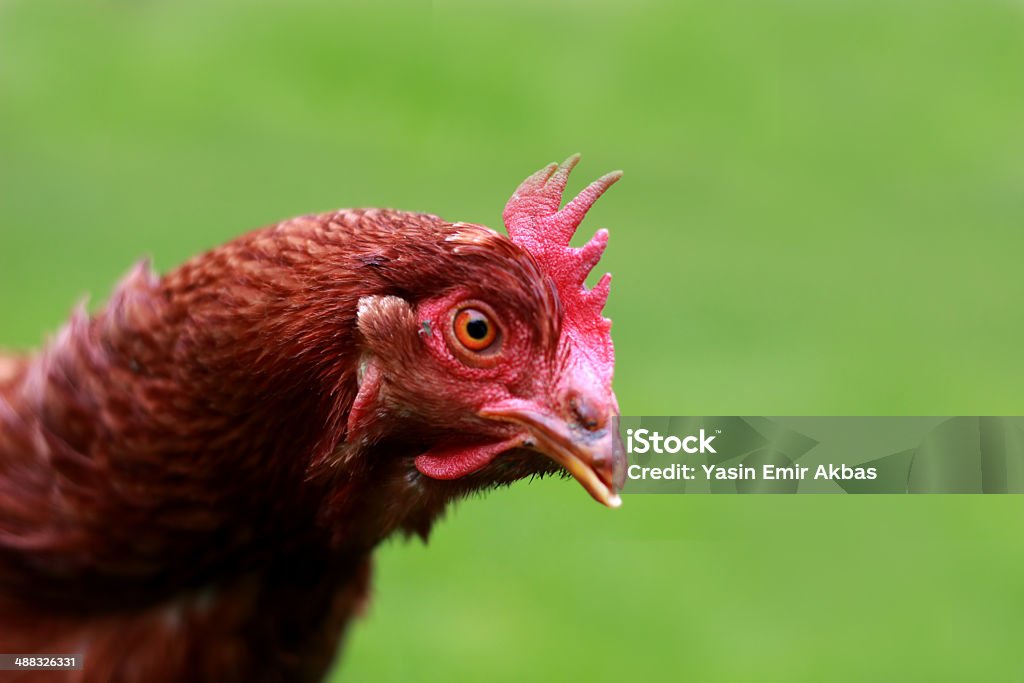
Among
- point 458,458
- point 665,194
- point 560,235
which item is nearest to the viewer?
point 458,458

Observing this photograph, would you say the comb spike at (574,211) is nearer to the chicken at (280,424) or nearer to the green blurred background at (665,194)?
the chicken at (280,424)

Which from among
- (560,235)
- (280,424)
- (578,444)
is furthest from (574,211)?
(280,424)

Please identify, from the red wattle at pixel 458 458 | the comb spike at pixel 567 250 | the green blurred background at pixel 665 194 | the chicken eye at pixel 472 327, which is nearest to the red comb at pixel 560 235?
the comb spike at pixel 567 250

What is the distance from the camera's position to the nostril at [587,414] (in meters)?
1.77

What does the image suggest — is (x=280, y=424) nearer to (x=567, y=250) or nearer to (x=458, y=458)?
(x=458, y=458)

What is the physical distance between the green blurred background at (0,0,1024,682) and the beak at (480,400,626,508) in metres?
2.75

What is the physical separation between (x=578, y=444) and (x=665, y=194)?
19.1 feet

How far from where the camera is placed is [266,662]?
2.35 meters

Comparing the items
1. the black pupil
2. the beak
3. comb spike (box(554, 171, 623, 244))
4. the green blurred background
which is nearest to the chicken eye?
the black pupil

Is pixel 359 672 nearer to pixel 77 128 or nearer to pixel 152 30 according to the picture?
pixel 77 128

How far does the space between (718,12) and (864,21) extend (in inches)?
42.6

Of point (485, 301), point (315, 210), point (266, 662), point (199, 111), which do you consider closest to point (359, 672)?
point (266, 662)

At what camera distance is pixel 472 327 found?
1.83 meters

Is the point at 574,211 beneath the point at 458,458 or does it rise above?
above
